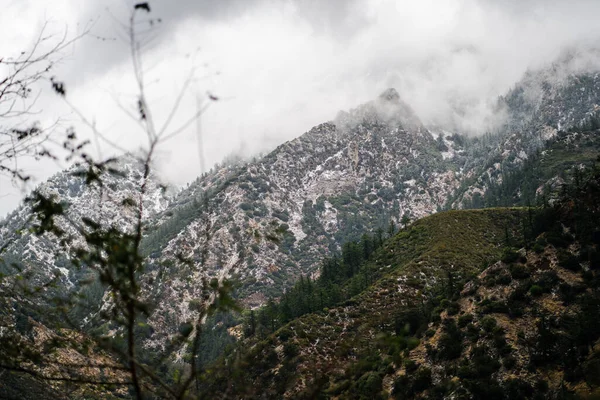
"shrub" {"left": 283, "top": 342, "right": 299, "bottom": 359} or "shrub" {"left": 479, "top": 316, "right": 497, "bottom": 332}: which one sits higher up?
"shrub" {"left": 283, "top": 342, "right": 299, "bottom": 359}

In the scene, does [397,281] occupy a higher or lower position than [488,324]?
higher

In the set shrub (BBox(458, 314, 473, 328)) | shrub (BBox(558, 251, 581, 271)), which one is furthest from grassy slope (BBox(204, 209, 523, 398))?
shrub (BBox(558, 251, 581, 271))

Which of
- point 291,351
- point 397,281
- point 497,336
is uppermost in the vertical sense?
point 397,281

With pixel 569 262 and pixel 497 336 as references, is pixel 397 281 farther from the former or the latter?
pixel 497 336


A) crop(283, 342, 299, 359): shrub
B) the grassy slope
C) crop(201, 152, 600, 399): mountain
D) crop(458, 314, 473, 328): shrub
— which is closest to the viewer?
crop(201, 152, 600, 399): mountain

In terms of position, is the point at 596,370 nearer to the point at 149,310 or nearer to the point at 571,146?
the point at 149,310

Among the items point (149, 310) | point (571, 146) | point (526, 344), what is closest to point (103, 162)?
point (149, 310)

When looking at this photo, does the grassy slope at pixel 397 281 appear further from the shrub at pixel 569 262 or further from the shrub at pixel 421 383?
the shrub at pixel 569 262

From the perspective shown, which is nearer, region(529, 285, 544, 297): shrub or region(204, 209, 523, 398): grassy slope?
region(529, 285, 544, 297): shrub

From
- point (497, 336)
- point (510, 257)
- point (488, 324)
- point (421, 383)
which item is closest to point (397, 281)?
point (510, 257)

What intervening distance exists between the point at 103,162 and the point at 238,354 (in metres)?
3.75

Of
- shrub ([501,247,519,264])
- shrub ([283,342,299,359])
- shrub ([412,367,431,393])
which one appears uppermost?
shrub ([283,342,299,359])

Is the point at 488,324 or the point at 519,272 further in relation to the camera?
the point at 519,272

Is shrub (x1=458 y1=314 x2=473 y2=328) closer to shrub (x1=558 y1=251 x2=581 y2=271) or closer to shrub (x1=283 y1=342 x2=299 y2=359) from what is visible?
shrub (x1=558 y1=251 x2=581 y2=271)
